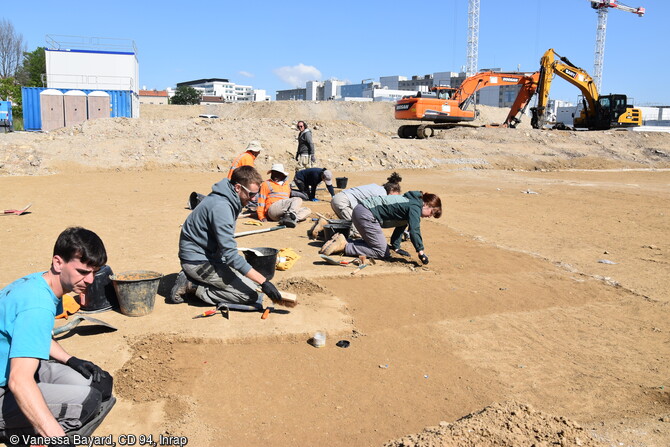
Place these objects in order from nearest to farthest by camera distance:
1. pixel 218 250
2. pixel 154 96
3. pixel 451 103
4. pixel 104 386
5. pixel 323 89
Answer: pixel 104 386, pixel 218 250, pixel 451 103, pixel 154 96, pixel 323 89

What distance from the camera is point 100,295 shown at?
17.1 feet

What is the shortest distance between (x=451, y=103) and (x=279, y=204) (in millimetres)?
20672

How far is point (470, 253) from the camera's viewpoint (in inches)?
323

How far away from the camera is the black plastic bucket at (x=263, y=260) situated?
19.8ft

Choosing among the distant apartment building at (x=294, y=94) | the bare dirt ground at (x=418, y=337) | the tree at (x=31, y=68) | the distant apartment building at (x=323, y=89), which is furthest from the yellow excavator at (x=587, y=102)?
the distant apartment building at (x=294, y=94)

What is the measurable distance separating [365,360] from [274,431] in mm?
1241

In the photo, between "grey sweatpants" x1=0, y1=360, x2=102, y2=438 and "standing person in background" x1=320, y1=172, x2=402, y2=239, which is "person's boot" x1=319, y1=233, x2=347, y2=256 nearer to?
"standing person in background" x1=320, y1=172, x2=402, y2=239

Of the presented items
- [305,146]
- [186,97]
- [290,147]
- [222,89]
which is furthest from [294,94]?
[305,146]

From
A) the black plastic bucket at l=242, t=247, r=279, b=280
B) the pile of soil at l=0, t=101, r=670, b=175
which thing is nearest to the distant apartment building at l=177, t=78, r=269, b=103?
the pile of soil at l=0, t=101, r=670, b=175

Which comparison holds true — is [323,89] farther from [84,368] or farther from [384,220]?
[84,368]

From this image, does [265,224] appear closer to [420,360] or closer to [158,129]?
[420,360]

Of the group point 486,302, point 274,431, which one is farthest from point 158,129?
point 274,431

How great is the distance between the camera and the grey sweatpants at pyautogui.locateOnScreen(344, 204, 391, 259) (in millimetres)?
7289

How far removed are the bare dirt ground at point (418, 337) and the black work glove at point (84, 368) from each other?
402 millimetres
